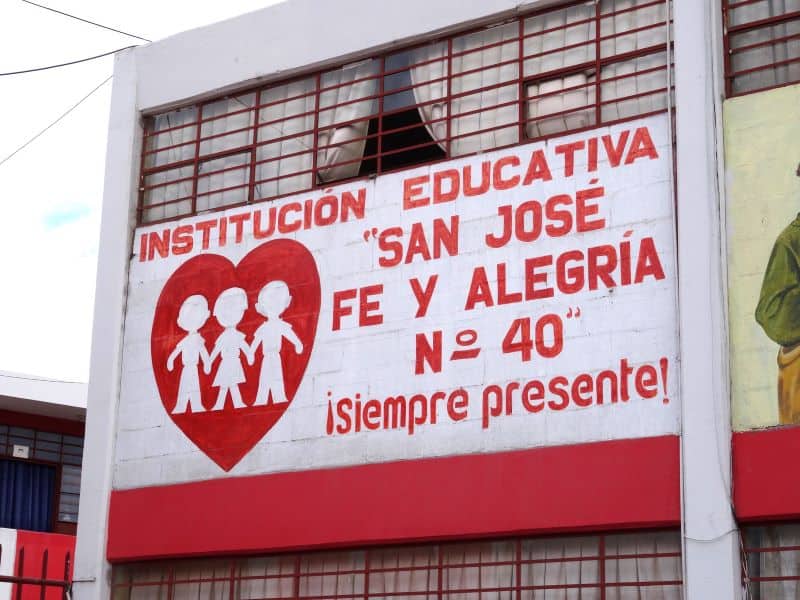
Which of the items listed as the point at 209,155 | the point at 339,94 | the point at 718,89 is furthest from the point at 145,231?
the point at 718,89

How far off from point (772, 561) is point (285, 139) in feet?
23.2

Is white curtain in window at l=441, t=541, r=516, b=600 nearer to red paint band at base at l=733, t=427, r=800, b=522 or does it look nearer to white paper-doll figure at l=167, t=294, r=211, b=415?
red paint band at base at l=733, t=427, r=800, b=522

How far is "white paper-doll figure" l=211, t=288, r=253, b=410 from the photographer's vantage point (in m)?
14.9

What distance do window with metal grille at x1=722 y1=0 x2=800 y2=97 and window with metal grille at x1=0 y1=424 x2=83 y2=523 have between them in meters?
15.5

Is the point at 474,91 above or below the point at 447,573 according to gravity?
above

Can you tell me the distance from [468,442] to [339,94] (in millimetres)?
4356

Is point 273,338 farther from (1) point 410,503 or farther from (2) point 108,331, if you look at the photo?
(1) point 410,503

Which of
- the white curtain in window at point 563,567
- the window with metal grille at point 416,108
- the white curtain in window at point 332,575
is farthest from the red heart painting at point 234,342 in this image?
the white curtain in window at point 563,567

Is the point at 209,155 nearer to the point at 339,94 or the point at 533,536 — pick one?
the point at 339,94

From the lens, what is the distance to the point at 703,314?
12.0 metres

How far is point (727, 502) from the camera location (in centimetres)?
1151

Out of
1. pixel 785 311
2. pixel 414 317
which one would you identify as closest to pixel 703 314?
pixel 785 311

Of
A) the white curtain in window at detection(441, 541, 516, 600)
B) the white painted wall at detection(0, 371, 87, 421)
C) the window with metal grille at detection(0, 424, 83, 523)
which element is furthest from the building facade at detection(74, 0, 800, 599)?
the window with metal grille at detection(0, 424, 83, 523)

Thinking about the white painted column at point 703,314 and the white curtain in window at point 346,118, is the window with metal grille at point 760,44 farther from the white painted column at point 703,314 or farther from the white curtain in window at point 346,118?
the white curtain in window at point 346,118
